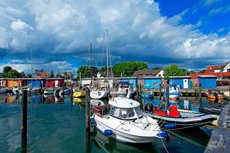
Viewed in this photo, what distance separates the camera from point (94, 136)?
9.81 meters

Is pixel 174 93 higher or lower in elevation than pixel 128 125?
lower

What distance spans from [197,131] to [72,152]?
30.3ft

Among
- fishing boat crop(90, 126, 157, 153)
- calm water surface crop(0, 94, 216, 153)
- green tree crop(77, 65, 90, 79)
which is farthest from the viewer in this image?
green tree crop(77, 65, 90, 79)

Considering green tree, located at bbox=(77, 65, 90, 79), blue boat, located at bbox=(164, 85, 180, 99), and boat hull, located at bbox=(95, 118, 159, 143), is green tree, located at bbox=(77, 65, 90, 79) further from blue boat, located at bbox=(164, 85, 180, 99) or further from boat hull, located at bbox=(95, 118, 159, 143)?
boat hull, located at bbox=(95, 118, 159, 143)

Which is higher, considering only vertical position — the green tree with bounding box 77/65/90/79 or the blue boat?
the green tree with bounding box 77/65/90/79

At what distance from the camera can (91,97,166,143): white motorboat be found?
7.36 m

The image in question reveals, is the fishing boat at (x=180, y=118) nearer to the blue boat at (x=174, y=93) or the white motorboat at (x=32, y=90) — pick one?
the blue boat at (x=174, y=93)

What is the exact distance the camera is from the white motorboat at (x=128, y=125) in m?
7.36

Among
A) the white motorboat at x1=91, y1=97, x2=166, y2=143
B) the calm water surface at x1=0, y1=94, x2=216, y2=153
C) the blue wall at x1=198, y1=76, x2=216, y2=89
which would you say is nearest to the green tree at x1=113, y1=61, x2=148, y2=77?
the blue wall at x1=198, y1=76, x2=216, y2=89

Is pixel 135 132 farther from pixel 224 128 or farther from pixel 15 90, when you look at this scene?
pixel 15 90

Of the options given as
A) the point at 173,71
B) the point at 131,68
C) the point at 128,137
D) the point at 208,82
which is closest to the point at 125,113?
the point at 128,137

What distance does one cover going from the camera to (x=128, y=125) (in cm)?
792

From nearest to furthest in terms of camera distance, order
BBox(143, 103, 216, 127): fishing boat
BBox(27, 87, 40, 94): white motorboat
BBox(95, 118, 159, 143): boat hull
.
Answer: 1. BBox(95, 118, 159, 143): boat hull
2. BBox(143, 103, 216, 127): fishing boat
3. BBox(27, 87, 40, 94): white motorboat

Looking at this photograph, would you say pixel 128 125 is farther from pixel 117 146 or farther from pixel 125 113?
pixel 117 146
